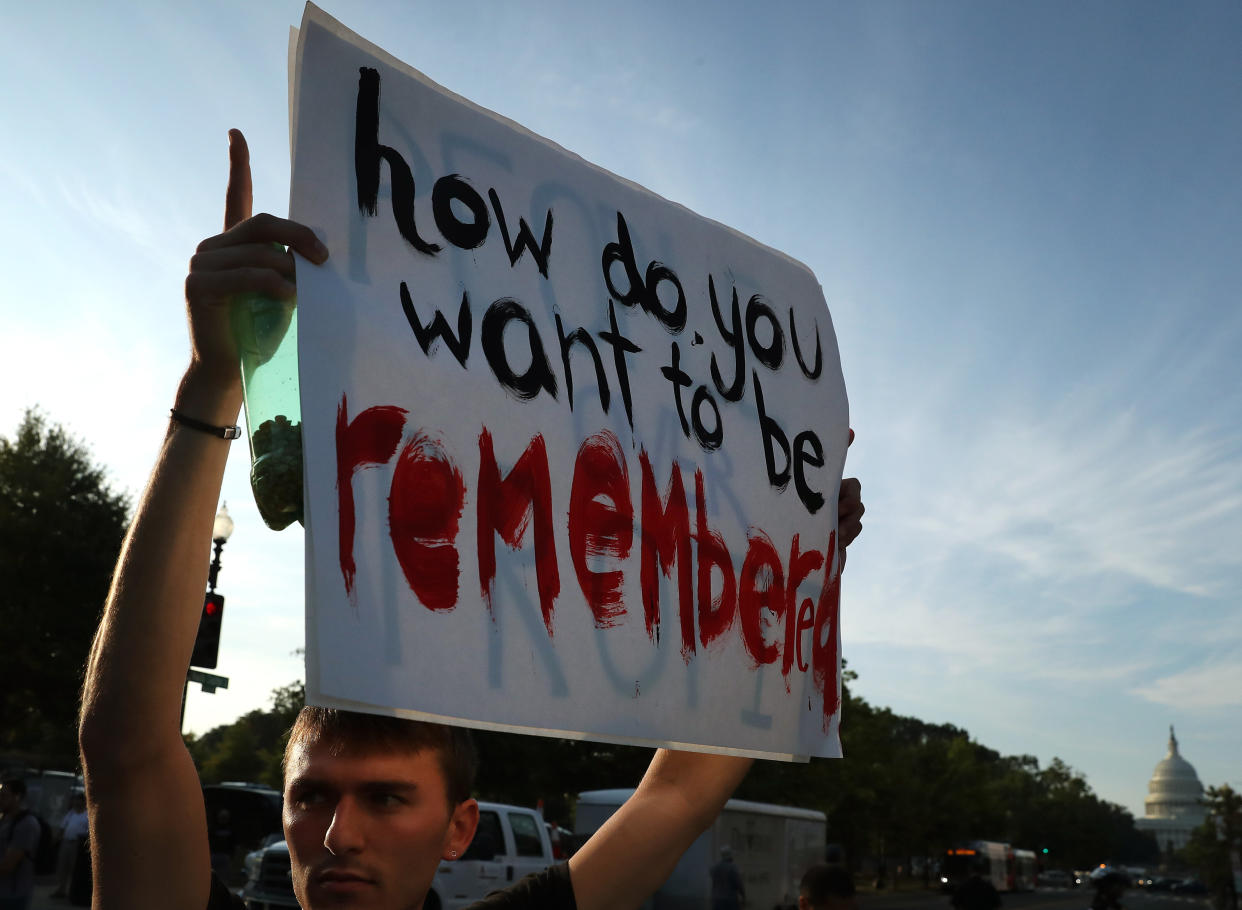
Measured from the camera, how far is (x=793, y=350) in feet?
8.82

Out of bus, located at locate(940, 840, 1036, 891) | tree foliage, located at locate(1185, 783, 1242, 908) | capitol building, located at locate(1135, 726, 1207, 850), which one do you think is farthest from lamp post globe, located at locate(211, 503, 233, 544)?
capitol building, located at locate(1135, 726, 1207, 850)

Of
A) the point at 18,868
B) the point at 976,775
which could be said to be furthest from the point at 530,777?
the point at 976,775

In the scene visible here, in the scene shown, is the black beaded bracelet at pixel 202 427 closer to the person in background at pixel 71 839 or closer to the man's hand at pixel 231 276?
the man's hand at pixel 231 276

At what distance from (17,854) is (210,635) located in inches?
198

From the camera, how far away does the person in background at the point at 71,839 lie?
1558 cm

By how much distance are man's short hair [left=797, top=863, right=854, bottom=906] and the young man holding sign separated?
445cm

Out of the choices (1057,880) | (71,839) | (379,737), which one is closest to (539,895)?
(379,737)

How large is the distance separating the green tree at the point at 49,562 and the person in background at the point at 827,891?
2718cm

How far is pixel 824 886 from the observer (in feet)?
19.4

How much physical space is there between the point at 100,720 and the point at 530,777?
33.5 meters

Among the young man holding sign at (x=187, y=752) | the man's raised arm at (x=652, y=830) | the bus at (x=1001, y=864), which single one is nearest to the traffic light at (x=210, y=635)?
the man's raised arm at (x=652, y=830)

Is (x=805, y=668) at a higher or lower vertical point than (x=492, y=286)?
lower

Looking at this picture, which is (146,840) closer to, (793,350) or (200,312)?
(200,312)

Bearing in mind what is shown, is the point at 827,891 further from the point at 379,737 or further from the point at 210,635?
the point at 210,635
